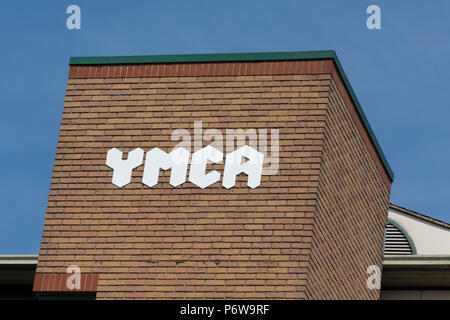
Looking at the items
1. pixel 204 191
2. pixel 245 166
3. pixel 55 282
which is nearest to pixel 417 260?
pixel 245 166

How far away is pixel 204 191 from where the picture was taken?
1864cm

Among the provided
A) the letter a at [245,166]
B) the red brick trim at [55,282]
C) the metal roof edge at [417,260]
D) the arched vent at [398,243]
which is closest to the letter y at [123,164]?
the letter a at [245,166]

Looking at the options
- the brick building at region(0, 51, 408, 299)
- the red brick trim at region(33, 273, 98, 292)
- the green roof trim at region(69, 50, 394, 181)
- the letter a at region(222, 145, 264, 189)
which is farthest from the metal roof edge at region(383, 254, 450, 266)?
the red brick trim at region(33, 273, 98, 292)

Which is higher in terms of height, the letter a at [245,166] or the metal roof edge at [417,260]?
the letter a at [245,166]

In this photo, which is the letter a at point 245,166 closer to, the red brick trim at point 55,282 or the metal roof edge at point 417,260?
the red brick trim at point 55,282

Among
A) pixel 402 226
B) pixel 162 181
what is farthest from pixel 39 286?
pixel 402 226

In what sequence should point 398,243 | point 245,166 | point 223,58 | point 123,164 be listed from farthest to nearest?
point 398,243, point 223,58, point 123,164, point 245,166

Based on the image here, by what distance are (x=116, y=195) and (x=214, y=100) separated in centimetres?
240

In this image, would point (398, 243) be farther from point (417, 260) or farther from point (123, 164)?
point (123, 164)

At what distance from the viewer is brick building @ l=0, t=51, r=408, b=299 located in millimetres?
18062

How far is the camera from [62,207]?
19.0 metres

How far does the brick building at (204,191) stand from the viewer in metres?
18.1

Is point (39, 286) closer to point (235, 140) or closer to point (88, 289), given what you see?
point (88, 289)

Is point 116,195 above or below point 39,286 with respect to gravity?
above
